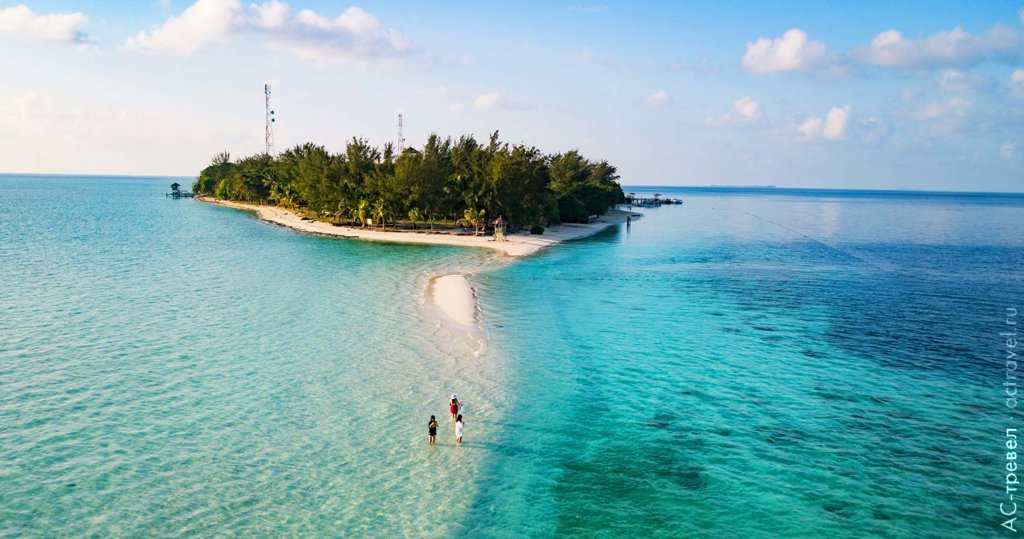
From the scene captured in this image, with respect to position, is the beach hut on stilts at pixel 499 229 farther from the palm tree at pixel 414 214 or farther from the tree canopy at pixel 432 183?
the palm tree at pixel 414 214

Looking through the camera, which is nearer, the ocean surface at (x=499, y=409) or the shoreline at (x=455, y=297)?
the ocean surface at (x=499, y=409)

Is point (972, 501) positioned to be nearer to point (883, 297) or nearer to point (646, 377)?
point (646, 377)

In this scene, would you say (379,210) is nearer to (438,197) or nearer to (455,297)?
(438,197)

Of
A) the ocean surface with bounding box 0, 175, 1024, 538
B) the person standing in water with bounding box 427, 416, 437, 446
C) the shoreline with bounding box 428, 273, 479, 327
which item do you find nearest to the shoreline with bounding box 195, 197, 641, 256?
the shoreline with bounding box 428, 273, 479, 327

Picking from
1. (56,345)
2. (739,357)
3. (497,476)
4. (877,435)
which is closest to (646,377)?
(739,357)

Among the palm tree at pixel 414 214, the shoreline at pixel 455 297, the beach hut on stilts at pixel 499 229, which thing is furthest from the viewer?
the palm tree at pixel 414 214

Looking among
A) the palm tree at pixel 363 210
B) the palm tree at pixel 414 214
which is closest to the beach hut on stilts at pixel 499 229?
the palm tree at pixel 414 214
